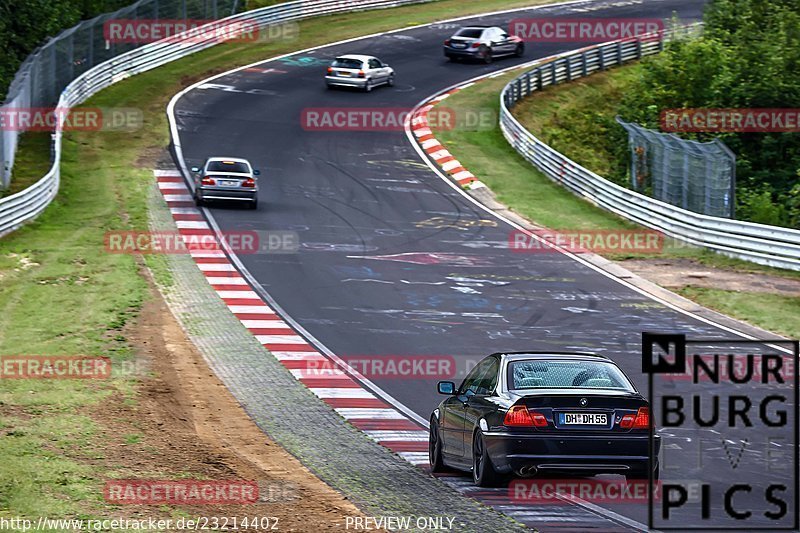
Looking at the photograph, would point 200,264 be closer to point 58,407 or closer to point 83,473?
point 58,407

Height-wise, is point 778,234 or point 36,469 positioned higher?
point 36,469

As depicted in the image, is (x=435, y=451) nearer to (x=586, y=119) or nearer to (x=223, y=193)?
(x=223, y=193)

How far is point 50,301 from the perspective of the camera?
78.8 feet

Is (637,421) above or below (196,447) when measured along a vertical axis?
above

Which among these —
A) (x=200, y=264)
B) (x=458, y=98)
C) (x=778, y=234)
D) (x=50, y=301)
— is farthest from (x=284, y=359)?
(x=458, y=98)

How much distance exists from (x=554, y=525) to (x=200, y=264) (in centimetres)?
1892

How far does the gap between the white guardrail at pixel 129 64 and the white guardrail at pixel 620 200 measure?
14.4 metres

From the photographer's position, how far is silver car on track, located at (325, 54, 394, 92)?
165 feet

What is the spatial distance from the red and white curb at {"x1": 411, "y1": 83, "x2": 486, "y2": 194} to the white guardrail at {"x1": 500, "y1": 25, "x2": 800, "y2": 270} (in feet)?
8.67

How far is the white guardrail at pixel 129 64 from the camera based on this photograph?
102ft

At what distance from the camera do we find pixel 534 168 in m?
42.2

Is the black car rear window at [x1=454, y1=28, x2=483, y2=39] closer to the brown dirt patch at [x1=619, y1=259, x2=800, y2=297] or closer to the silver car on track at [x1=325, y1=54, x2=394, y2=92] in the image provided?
the silver car on track at [x1=325, y1=54, x2=394, y2=92]

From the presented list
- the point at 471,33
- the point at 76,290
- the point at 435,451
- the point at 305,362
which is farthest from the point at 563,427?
the point at 471,33

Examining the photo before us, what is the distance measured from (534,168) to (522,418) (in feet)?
102
